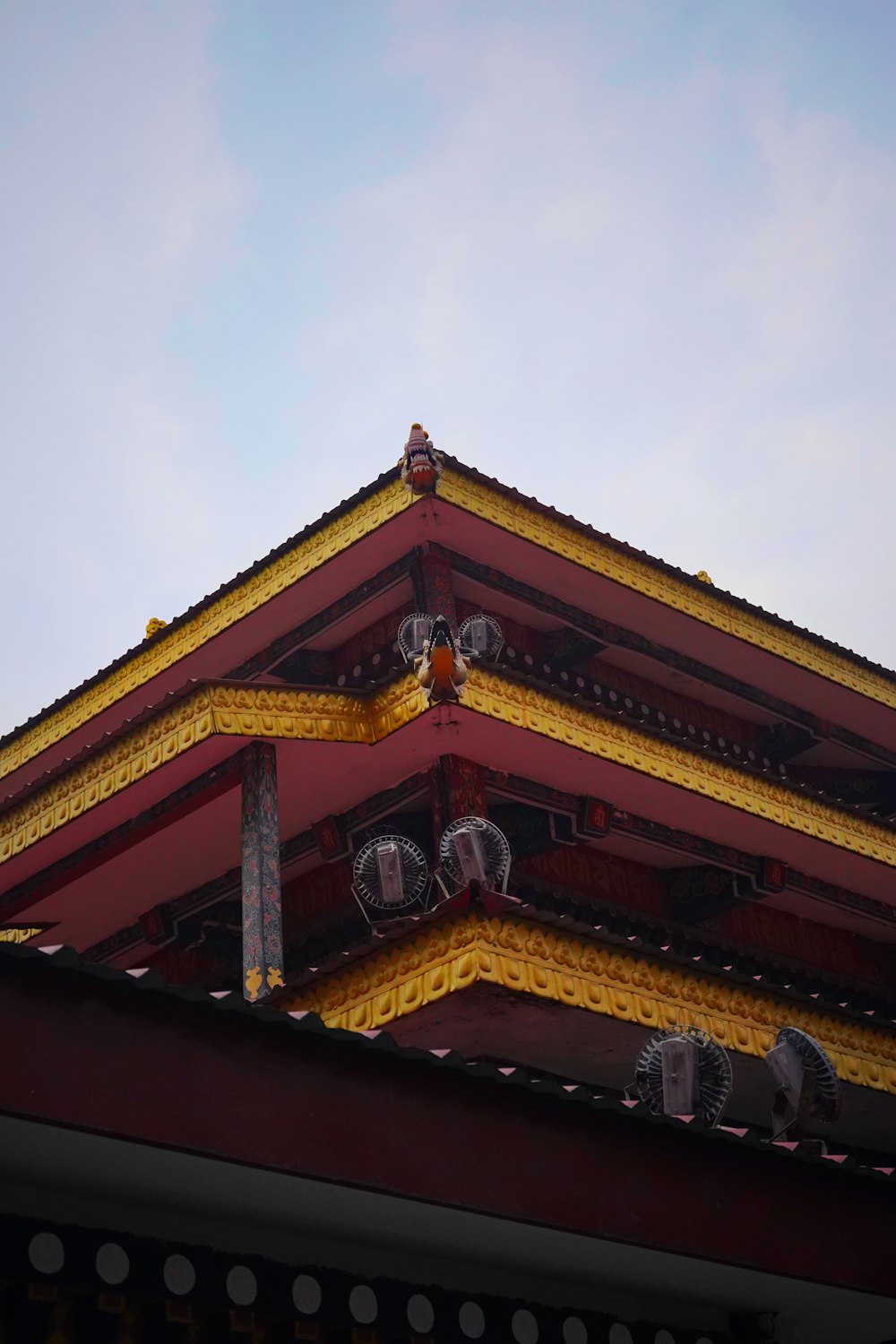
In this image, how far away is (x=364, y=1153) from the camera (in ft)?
16.0

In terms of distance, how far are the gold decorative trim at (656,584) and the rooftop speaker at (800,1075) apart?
5.60 metres

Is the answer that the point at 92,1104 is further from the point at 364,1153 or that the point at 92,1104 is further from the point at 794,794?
the point at 794,794

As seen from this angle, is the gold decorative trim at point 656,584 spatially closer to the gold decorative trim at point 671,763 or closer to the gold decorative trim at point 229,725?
the gold decorative trim at point 671,763

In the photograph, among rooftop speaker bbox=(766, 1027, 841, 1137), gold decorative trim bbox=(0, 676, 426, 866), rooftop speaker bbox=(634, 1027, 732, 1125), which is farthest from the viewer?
gold decorative trim bbox=(0, 676, 426, 866)

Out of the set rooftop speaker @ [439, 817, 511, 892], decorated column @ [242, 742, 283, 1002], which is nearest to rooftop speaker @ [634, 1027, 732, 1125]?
rooftop speaker @ [439, 817, 511, 892]

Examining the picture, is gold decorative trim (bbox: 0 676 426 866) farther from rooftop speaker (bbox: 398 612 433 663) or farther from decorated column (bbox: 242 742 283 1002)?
rooftop speaker (bbox: 398 612 433 663)

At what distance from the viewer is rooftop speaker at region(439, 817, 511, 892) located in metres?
10.8

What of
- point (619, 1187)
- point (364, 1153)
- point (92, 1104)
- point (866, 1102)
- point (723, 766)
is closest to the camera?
point (92, 1104)

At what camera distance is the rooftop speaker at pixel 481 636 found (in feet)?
41.8

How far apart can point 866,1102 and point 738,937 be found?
227 cm

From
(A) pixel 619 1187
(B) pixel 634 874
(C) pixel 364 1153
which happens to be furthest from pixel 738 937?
(C) pixel 364 1153

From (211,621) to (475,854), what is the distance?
422 cm

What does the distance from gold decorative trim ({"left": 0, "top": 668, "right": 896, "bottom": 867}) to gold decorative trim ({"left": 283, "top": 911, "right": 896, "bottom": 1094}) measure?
1.80 meters

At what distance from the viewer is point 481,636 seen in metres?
12.8
